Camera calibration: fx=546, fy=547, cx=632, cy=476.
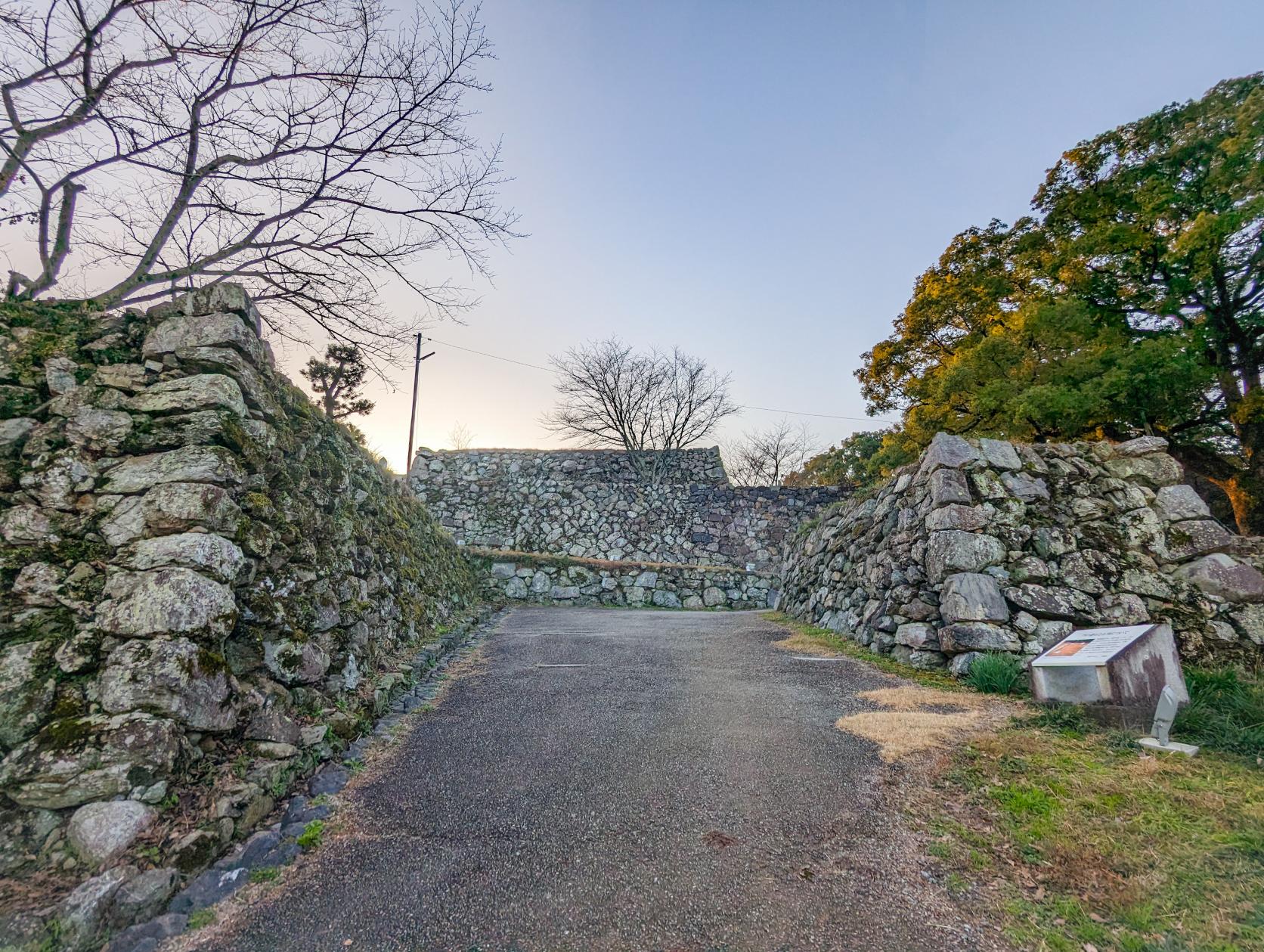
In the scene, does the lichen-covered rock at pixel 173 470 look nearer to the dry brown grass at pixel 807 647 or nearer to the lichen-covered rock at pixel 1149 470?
the dry brown grass at pixel 807 647


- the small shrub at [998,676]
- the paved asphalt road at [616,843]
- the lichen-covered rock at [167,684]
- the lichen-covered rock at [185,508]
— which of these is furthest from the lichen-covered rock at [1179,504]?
the lichen-covered rock at [185,508]

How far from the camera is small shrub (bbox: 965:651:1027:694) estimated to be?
4.97 m

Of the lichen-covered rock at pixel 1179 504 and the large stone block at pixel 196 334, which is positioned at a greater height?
the large stone block at pixel 196 334

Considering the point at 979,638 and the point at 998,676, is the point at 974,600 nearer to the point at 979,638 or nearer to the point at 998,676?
the point at 979,638

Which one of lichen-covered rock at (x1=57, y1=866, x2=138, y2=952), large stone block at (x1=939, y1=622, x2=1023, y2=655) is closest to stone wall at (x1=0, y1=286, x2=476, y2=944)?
lichen-covered rock at (x1=57, y1=866, x2=138, y2=952)

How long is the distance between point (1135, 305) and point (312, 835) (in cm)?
1581

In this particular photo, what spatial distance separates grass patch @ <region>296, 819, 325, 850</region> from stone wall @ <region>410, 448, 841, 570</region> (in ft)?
49.0

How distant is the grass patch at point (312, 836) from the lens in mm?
2641

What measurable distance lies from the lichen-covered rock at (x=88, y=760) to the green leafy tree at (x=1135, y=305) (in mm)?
11173

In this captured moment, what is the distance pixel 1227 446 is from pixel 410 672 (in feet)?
55.0

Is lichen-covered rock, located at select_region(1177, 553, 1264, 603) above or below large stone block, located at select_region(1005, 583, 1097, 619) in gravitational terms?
above

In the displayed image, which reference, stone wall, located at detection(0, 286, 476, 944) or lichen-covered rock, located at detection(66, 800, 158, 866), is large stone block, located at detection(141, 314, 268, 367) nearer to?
stone wall, located at detection(0, 286, 476, 944)

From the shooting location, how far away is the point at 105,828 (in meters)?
2.28

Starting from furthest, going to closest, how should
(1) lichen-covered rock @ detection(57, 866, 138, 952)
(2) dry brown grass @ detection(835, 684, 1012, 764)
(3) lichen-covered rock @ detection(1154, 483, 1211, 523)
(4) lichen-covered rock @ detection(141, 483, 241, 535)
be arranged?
(3) lichen-covered rock @ detection(1154, 483, 1211, 523) < (2) dry brown grass @ detection(835, 684, 1012, 764) < (4) lichen-covered rock @ detection(141, 483, 241, 535) < (1) lichen-covered rock @ detection(57, 866, 138, 952)
